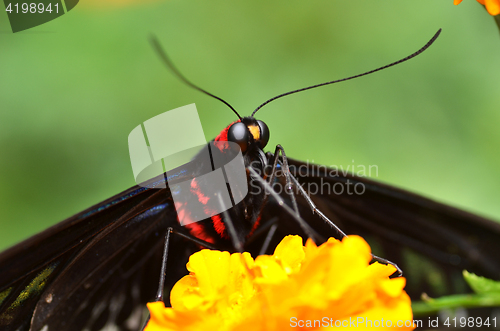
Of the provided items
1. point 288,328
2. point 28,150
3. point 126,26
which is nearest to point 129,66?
point 126,26

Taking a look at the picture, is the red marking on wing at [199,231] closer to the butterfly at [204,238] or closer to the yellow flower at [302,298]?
the butterfly at [204,238]

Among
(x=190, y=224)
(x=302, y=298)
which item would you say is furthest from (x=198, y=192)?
(x=302, y=298)

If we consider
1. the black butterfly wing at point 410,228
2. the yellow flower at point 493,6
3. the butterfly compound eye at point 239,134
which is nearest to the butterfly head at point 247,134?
the butterfly compound eye at point 239,134

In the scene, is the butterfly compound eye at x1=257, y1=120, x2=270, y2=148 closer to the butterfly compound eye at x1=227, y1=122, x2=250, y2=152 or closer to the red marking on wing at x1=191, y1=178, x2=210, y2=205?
the butterfly compound eye at x1=227, y1=122, x2=250, y2=152

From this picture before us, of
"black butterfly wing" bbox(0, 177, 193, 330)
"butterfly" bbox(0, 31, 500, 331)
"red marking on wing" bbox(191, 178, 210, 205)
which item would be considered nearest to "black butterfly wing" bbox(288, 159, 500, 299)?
"butterfly" bbox(0, 31, 500, 331)

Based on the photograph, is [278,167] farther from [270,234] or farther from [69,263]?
[69,263]

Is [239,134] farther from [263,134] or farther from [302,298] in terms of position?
[302,298]
